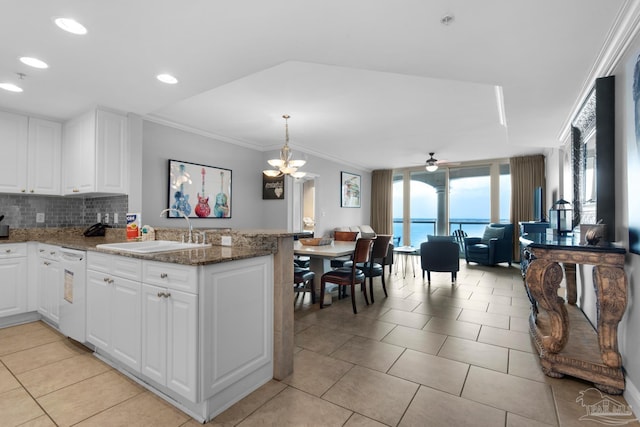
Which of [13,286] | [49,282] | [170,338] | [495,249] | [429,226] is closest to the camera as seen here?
[170,338]

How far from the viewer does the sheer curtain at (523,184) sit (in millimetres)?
6961

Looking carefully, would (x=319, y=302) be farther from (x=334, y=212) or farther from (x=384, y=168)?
(x=384, y=168)

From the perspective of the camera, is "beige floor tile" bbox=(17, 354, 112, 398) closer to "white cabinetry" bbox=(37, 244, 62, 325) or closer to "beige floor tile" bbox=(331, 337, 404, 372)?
"white cabinetry" bbox=(37, 244, 62, 325)

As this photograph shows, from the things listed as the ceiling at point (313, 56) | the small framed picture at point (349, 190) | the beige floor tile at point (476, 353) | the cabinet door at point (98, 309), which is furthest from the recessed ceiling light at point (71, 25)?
the small framed picture at point (349, 190)

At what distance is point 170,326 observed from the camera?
5.91 feet

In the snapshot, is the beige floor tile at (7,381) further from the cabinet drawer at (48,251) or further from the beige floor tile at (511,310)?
the beige floor tile at (511,310)

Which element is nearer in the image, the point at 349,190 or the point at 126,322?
the point at 126,322

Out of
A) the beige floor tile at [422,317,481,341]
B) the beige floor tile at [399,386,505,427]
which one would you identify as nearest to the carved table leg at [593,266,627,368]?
the beige floor tile at [399,386,505,427]

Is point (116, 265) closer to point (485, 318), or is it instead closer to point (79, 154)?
point (79, 154)

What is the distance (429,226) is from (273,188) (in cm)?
495

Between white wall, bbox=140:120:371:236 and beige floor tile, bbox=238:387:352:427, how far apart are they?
295 centimetres

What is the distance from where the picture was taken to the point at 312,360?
95.7 inches

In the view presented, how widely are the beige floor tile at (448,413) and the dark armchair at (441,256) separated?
327 centimetres

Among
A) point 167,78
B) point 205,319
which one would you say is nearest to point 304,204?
point 167,78
